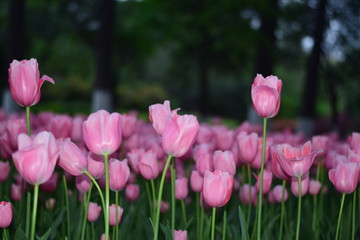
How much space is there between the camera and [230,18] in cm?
Result: 1220

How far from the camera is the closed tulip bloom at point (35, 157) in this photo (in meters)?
1.28

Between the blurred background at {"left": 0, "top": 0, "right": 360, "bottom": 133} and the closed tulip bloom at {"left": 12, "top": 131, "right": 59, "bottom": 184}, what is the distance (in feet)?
29.6

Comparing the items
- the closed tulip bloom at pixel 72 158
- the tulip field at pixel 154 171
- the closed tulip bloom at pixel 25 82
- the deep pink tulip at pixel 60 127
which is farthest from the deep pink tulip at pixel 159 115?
the deep pink tulip at pixel 60 127

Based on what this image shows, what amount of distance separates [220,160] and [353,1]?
15.1 meters

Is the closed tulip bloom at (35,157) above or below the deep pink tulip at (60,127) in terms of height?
below

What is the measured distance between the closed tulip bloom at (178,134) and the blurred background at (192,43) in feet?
29.3

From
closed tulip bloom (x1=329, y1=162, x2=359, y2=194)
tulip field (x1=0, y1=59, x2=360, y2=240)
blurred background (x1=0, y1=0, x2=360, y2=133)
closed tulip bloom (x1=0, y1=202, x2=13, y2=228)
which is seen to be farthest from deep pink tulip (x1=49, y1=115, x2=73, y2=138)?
blurred background (x1=0, y1=0, x2=360, y2=133)

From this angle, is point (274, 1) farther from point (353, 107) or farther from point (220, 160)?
point (220, 160)

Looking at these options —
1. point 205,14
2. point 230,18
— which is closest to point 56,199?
point 205,14

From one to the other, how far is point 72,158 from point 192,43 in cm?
1665

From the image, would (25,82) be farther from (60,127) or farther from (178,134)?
(60,127)

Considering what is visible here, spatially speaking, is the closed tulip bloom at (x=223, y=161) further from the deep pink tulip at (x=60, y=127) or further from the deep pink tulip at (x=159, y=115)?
the deep pink tulip at (x=60, y=127)

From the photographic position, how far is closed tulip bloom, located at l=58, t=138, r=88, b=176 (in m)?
1.52

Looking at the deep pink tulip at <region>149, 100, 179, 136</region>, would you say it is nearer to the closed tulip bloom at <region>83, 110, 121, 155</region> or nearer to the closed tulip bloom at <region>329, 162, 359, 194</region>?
the closed tulip bloom at <region>83, 110, 121, 155</region>
